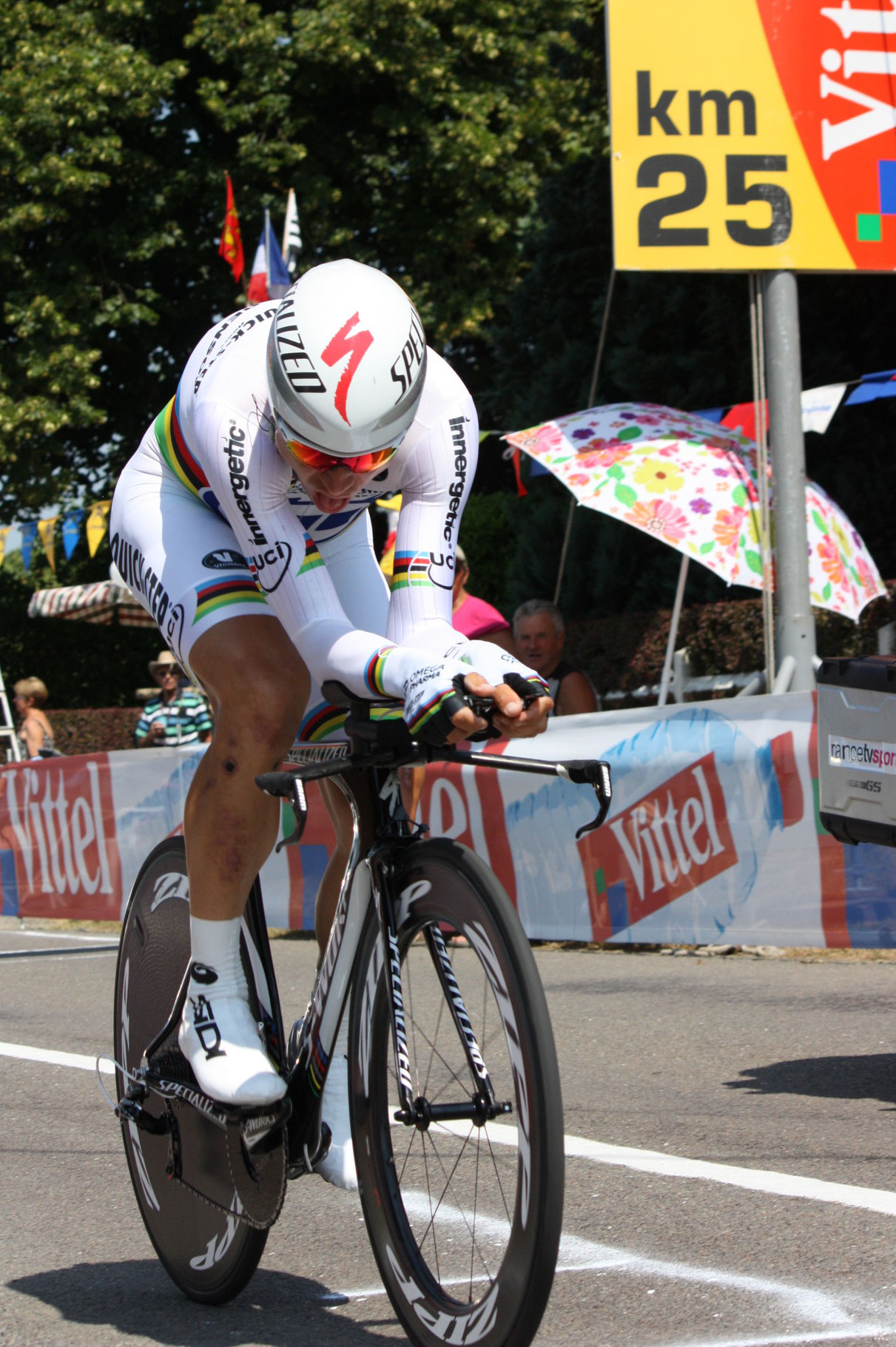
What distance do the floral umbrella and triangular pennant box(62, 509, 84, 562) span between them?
1459cm

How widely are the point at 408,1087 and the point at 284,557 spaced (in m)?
0.96

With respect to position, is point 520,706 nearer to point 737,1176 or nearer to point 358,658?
point 358,658

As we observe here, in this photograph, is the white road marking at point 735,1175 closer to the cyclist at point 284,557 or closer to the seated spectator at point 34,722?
the cyclist at point 284,557

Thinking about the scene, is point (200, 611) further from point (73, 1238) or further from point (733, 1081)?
point (733, 1081)

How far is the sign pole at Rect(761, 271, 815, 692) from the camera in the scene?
10.1 metres

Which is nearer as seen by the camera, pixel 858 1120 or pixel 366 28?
pixel 858 1120

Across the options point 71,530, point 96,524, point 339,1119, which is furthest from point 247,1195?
point 71,530

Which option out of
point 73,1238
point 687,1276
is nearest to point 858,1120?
point 687,1276

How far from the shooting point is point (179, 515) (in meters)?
3.59

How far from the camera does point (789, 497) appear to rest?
400 inches

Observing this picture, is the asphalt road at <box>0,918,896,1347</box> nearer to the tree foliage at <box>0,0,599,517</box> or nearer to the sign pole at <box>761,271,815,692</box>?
the sign pole at <box>761,271,815,692</box>

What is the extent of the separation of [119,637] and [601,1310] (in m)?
29.7

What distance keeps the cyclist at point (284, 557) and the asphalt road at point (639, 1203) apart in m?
0.59

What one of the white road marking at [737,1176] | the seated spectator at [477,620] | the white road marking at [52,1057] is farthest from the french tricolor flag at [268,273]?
the white road marking at [737,1176]
